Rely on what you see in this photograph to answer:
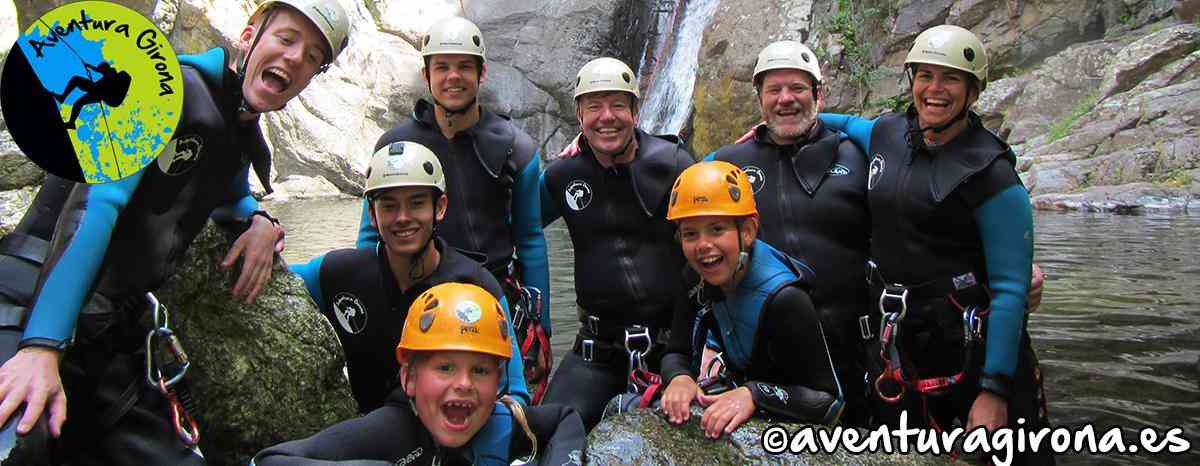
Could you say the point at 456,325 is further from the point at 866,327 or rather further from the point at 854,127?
the point at 854,127

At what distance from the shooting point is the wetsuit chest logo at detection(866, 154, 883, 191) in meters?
4.42

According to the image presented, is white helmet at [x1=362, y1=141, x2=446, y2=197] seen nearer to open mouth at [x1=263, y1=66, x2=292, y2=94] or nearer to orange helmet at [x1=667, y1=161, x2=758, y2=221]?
open mouth at [x1=263, y1=66, x2=292, y2=94]

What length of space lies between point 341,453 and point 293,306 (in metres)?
1.11

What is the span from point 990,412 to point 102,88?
3.87 metres

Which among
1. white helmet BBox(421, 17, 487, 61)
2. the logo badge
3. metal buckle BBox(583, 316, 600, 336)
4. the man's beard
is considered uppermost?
white helmet BBox(421, 17, 487, 61)

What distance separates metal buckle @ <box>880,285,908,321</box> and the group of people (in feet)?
0.04

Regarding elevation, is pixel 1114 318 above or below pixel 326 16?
below

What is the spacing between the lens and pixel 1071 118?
57.9 ft

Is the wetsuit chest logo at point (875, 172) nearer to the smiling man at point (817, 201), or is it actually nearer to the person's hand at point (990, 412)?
the smiling man at point (817, 201)

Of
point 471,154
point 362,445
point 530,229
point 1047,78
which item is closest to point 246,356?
point 362,445

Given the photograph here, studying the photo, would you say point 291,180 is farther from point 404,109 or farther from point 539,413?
point 539,413

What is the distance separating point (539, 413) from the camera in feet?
12.0

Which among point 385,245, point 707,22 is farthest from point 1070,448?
point 707,22

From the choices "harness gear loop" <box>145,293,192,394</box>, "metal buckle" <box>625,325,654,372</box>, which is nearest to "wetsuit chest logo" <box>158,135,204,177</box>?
"harness gear loop" <box>145,293,192,394</box>
